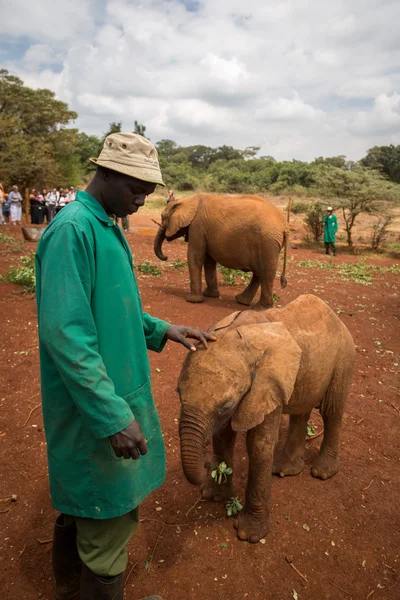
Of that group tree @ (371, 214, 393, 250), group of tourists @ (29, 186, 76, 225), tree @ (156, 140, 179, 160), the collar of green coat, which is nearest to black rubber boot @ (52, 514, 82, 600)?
the collar of green coat

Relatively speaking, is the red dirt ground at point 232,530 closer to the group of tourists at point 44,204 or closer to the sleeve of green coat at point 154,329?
the sleeve of green coat at point 154,329

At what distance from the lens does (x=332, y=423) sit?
3.67m

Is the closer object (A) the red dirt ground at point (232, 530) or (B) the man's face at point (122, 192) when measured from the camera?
(B) the man's face at point (122, 192)

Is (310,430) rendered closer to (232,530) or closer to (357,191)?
(232,530)

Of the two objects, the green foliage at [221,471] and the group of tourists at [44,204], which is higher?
the group of tourists at [44,204]

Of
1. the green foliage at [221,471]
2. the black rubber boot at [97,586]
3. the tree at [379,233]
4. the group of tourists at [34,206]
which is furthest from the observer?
the group of tourists at [34,206]

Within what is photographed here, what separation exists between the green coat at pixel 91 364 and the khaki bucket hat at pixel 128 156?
0.63ft

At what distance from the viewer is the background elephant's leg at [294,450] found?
370 centimetres

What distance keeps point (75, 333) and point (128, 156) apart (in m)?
0.82

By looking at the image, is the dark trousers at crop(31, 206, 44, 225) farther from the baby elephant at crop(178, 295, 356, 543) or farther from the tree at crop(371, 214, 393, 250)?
the baby elephant at crop(178, 295, 356, 543)

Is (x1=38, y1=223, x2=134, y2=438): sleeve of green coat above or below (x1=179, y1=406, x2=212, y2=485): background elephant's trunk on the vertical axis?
above

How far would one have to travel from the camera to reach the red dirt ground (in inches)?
107

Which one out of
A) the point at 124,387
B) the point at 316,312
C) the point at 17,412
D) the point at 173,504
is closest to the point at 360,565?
the point at 173,504

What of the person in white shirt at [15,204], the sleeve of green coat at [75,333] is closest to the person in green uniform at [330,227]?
the person in white shirt at [15,204]
